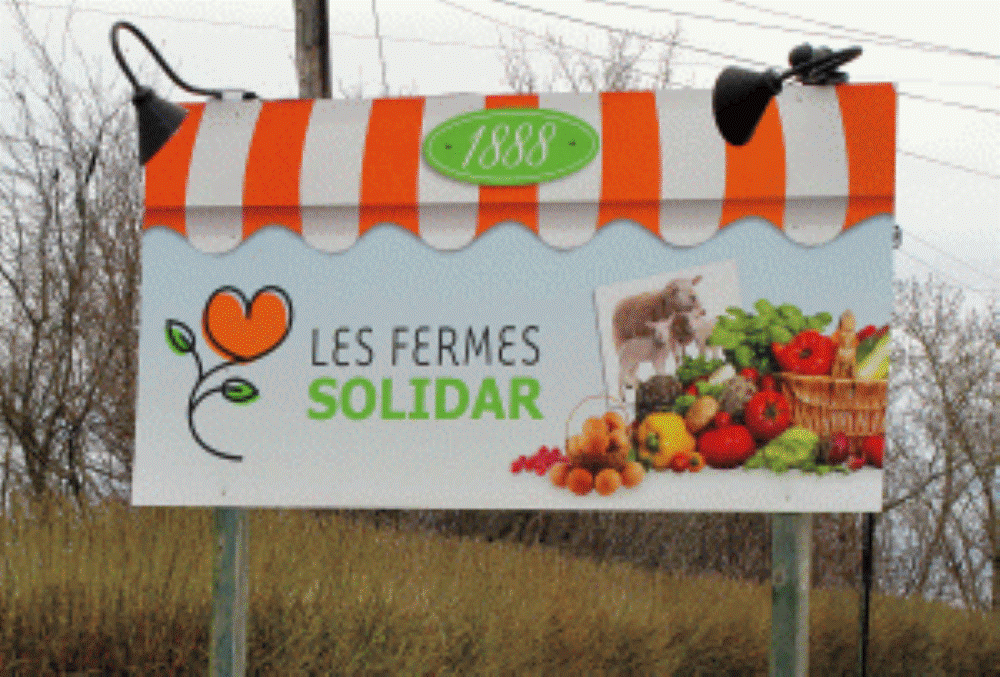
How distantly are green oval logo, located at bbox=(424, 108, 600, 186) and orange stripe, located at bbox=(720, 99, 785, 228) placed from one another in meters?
0.47

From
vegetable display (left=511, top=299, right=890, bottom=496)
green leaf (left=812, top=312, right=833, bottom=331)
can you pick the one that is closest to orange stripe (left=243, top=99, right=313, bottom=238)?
vegetable display (left=511, top=299, right=890, bottom=496)

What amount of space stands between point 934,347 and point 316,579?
55.5 feet

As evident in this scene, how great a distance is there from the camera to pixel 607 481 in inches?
151

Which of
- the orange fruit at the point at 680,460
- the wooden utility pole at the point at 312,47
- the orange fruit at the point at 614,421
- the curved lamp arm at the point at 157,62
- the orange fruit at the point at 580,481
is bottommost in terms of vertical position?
the orange fruit at the point at 580,481

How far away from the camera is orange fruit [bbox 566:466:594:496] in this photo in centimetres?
383

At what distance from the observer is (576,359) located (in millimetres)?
3863

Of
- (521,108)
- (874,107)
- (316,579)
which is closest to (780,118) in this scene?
(874,107)

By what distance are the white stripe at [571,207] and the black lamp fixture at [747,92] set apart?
43 centimetres

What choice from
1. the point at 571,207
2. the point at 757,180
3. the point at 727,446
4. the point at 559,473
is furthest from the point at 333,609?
the point at 757,180

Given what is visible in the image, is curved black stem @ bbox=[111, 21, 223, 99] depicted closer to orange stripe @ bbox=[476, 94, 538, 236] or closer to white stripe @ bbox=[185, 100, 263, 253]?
white stripe @ bbox=[185, 100, 263, 253]

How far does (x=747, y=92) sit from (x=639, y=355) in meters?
0.90

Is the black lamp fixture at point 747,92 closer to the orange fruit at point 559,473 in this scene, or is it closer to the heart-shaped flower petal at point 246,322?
the orange fruit at point 559,473

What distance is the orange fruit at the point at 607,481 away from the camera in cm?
382

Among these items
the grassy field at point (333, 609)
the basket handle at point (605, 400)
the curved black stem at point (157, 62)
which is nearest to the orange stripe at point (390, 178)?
the curved black stem at point (157, 62)
